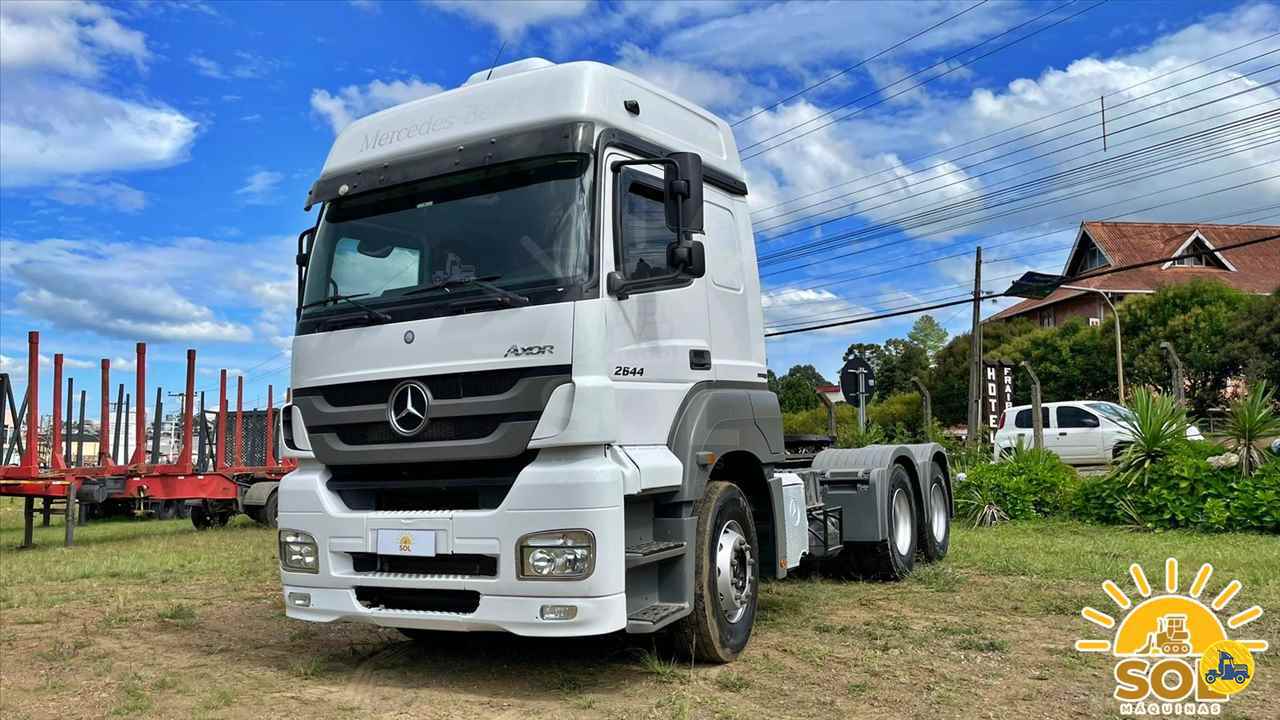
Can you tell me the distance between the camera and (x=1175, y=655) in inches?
214

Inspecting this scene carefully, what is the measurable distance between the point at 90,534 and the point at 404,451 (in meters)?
14.1

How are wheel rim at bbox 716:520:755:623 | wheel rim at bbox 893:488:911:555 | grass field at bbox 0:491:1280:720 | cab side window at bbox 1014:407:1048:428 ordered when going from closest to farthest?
grass field at bbox 0:491:1280:720 → wheel rim at bbox 716:520:755:623 → wheel rim at bbox 893:488:911:555 → cab side window at bbox 1014:407:1048:428

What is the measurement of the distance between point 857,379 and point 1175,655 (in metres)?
9.09

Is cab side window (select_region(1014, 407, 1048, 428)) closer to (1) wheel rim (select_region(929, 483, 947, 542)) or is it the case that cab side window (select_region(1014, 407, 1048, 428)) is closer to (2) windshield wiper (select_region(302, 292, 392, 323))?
(1) wheel rim (select_region(929, 483, 947, 542))

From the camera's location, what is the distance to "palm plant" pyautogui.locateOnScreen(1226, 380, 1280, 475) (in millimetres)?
11953

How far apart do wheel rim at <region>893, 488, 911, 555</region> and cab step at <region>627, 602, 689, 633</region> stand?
4080mm

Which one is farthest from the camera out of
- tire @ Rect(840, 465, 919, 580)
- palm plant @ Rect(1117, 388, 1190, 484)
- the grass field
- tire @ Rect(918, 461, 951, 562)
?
palm plant @ Rect(1117, 388, 1190, 484)

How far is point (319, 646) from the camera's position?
685 centimetres

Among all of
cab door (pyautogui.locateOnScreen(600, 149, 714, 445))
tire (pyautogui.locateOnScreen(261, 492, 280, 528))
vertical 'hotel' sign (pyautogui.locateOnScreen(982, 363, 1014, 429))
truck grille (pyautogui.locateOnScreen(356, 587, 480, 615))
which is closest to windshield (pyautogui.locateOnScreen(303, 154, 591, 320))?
cab door (pyautogui.locateOnScreen(600, 149, 714, 445))

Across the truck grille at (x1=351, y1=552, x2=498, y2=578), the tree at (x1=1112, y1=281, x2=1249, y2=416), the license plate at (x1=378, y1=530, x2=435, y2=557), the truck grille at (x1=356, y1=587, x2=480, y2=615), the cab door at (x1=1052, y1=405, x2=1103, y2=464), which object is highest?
the tree at (x1=1112, y1=281, x2=1249, y2=416)

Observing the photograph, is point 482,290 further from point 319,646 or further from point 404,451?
point 319,646

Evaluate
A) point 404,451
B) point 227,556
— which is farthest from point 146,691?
point 227,556

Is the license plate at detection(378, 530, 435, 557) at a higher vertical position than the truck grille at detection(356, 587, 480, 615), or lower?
higher

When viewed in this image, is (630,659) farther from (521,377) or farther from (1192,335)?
(1192,335)
